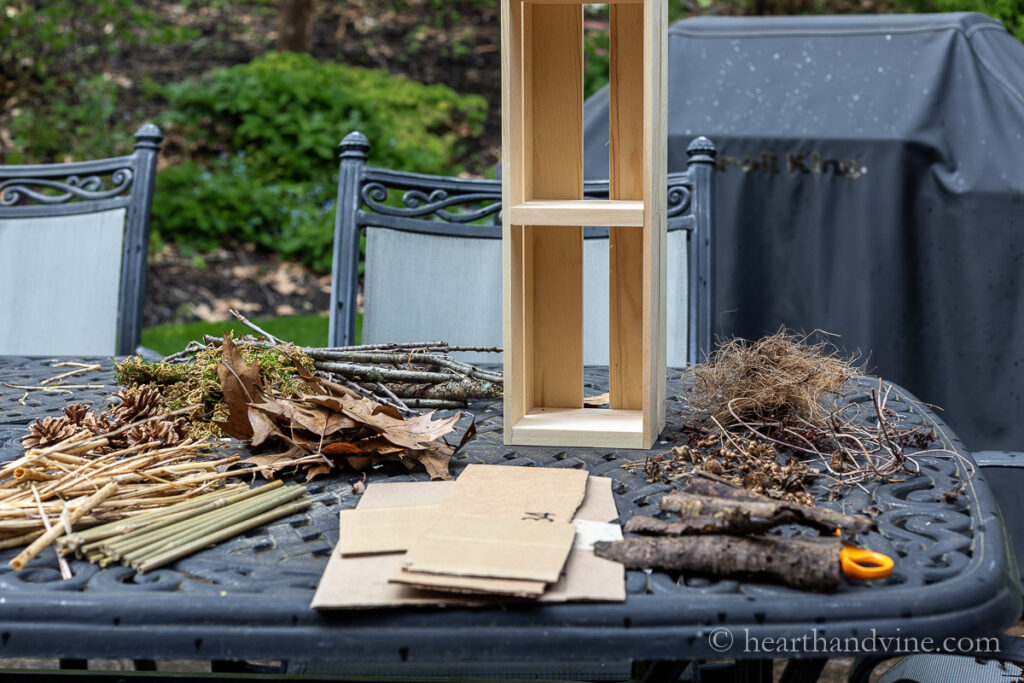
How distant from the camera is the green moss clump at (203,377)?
4.92 ft

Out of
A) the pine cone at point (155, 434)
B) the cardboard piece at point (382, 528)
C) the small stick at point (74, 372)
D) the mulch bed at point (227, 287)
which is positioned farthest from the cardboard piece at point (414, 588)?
the mulch bed at point (227, 287)

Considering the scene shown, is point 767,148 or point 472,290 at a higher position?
point 767,148

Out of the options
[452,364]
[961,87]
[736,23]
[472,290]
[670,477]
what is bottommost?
[670,477]

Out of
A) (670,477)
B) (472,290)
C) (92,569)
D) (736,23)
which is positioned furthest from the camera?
(736,23)

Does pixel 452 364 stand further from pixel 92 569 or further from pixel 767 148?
pixel 767 148

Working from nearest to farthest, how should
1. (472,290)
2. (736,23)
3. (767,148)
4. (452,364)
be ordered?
(452,364), (472,290), (767,148), (736,23)

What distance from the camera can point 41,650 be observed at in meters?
0.86

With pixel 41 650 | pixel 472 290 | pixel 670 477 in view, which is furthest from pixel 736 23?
pixel 41 650

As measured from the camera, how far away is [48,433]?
4.26ft

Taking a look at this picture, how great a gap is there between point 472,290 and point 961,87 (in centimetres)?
190

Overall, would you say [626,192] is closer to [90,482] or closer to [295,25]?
[90,482]

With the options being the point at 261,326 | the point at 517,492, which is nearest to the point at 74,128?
the point at 261,326

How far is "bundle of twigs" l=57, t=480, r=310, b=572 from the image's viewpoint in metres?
0.96

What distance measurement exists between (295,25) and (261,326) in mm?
3620
